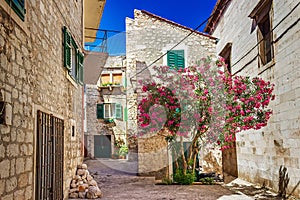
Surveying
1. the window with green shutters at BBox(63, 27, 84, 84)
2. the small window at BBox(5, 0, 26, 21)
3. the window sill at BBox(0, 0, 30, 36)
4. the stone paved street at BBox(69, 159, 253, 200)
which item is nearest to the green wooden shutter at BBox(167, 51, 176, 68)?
the stone paved street at BBox(69, 159, 253, 200)

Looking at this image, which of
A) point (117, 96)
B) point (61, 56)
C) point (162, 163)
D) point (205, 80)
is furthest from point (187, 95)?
point (117, 96)

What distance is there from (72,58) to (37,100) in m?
3.28

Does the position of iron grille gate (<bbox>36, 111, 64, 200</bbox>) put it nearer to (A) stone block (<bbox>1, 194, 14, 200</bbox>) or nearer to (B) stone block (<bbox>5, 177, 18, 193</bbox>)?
(B) stone block (<bbox>5, 177, 18, 193</bbox>)

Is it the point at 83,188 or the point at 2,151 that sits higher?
the point at 2,151

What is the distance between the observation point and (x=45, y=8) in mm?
5164

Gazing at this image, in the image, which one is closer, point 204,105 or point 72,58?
point 72,58

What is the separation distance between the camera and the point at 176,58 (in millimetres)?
14242

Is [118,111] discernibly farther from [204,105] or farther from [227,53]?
[204,105]

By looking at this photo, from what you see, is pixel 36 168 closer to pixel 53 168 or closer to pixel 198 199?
pixel 53 168

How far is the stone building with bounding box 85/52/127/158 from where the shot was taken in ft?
73.5

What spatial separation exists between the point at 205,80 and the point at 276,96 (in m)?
2.10

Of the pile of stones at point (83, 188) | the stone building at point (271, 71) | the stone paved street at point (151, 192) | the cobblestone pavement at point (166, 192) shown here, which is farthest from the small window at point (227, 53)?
the pile of stones at point (83, 188)

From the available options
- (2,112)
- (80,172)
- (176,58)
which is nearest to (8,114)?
(2,112)

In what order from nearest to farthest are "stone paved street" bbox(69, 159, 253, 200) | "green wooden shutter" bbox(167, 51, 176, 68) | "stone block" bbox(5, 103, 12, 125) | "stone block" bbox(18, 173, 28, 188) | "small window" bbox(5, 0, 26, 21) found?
"stone block" bbox(5, 103, 12, 125) → "small window" bbox(5, 0, 26, 21) → "stone block" bbox(18, 173, 28, 188) → "stone paved street" bbox(69, 159, 253, 200) → "green wooden shutter" bbox(167, 51, 176, 68)
